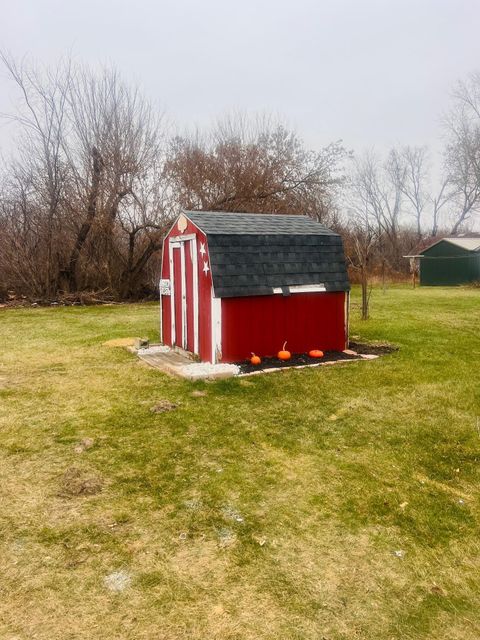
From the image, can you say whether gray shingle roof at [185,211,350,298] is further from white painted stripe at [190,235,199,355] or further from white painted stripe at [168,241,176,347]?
white painted stripe at [168,241,176,347]

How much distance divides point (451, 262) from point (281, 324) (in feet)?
73.5

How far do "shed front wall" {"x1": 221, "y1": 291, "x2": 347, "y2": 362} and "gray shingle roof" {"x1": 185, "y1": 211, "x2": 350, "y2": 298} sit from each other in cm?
20

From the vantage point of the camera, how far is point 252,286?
663 centimetres

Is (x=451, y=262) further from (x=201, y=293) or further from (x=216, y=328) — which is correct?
(x=216, y=328)

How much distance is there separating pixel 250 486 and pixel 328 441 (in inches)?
42.4

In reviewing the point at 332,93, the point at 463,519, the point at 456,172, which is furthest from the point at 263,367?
the point at 456,172

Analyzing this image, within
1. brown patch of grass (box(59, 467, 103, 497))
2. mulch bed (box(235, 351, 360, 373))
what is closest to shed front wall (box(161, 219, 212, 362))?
mulch bed (box(235, 351, 360, 373))

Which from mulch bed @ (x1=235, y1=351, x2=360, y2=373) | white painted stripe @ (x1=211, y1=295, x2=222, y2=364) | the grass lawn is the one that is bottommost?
the grass lawn

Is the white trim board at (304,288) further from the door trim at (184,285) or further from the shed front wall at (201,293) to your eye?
the door trim at (184,285)

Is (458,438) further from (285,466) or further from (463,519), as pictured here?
(285,466)

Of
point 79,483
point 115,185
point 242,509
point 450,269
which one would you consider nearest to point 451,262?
point 450,269

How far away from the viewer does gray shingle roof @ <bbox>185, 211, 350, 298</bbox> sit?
6551mm

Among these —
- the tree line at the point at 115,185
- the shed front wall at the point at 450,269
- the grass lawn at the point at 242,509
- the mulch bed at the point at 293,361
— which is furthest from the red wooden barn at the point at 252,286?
the shed front wall at the point at 450,269

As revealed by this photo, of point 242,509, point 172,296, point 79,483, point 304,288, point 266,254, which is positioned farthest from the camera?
point 172,296
